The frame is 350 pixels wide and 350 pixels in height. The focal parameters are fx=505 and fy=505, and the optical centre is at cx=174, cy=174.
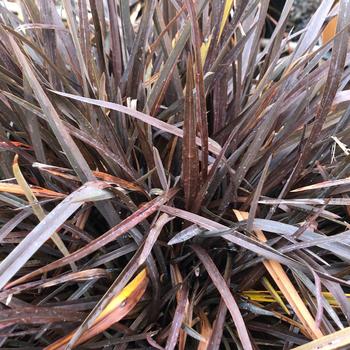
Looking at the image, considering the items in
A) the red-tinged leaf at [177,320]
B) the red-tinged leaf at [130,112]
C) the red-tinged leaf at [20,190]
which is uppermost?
the red-tinged leaf at [130,112]

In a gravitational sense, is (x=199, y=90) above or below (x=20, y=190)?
above

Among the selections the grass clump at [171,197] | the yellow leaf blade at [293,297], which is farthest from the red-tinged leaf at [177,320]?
the yellow leaf blade at [293,297]

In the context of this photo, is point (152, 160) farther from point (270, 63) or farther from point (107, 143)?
point (270, 63)

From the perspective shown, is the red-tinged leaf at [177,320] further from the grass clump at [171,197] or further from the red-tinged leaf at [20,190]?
the red-tinged leaf at [20,190]

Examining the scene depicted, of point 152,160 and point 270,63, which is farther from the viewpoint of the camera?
point 270,63

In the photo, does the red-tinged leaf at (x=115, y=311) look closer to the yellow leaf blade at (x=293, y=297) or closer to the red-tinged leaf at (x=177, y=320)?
the red-tinged leaf at (x=177, y=320)

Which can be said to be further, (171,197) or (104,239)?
(171,197)

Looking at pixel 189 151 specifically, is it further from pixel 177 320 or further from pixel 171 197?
pixel 177 320

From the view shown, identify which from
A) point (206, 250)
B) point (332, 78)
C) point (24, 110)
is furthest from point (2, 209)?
point (332, 78)

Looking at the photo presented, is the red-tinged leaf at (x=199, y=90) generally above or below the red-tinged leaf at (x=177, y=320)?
above

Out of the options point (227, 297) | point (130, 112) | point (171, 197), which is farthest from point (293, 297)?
point (130, 112)

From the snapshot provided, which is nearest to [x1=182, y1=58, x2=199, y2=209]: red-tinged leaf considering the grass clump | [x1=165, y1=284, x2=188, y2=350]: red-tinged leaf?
the grass clump
